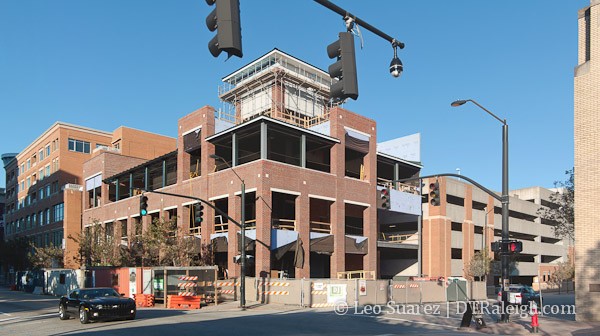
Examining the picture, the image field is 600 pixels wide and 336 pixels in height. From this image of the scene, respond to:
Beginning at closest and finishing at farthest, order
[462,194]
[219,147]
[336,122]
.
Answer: [336,122], [219,147], [462,194]

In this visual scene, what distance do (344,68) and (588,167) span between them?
20.7 m

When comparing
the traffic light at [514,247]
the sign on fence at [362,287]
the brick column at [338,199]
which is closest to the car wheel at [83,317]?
the sign on fence at [362,287]

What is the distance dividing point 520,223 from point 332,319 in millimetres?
58545

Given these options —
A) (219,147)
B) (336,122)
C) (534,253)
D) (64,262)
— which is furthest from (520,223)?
(64,262)

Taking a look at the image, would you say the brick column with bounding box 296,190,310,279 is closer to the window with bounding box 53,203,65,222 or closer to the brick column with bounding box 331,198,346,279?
the brick column with bounding box 331,198,346,279

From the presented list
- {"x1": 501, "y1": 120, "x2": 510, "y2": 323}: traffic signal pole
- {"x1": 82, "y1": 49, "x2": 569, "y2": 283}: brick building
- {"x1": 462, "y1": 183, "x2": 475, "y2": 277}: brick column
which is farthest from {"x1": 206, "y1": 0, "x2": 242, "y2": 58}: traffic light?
{"x1": 462, "y1": 183, "x2": 475, "y2": 277}: brick column

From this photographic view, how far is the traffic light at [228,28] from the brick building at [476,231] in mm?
43428

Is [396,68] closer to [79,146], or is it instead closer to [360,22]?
[360,22]

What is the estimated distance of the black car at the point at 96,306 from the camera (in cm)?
2006

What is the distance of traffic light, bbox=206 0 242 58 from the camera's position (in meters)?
6.21

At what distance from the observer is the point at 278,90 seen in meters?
52.6

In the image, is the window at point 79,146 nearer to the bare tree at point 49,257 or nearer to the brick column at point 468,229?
the bare tree at point 49,257

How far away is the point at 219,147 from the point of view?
4438 cm

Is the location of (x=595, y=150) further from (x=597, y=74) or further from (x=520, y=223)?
(x=520, y=223)
